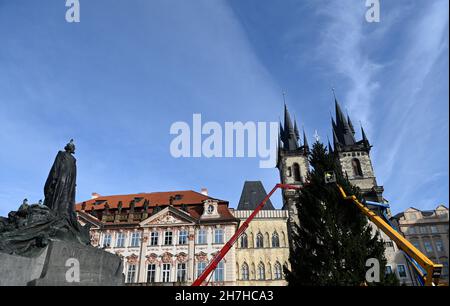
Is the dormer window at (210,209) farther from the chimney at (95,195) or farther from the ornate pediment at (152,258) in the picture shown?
the chimney at (95,195)

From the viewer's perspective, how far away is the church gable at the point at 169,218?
2877 cm

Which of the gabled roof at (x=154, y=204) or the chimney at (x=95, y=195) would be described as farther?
the chimney at (x=95, y=195)

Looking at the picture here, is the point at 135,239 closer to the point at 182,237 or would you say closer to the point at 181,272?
the point at 182,237

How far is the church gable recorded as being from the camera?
2877 centimetres

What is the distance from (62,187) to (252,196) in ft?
107

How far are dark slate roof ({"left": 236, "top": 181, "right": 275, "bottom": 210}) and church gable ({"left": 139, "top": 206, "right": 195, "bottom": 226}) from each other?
10.5 m

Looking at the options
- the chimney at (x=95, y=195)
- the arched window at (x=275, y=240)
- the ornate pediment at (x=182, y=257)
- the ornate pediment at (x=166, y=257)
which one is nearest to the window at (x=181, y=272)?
the ornate pediment at (x=182, y=257)

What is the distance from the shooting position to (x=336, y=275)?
501 inches

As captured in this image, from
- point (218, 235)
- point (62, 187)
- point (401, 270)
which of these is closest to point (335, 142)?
point (401, 270)

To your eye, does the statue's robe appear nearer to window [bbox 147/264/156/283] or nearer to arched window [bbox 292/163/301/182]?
window [bbox 147/264/156/283]

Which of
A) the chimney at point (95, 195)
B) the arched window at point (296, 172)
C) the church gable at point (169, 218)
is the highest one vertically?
the arched window at point (296, 172)

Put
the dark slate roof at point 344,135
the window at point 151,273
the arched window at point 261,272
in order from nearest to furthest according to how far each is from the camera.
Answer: the window at point 151,273, the arched window at point 261,272, the dark slate roof at point 344,135

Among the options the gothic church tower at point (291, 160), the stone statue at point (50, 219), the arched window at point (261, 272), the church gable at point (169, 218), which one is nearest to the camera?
the stone statue at point (50, 219)
